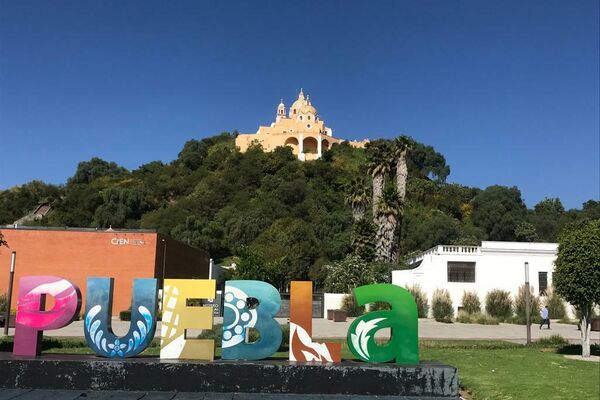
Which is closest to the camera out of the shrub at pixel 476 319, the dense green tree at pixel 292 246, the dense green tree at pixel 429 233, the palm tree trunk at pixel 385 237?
the shrub at pixel 476 319

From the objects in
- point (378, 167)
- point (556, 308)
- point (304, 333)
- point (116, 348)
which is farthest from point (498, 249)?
point (116, 348)

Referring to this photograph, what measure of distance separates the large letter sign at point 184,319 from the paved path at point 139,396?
78 cm

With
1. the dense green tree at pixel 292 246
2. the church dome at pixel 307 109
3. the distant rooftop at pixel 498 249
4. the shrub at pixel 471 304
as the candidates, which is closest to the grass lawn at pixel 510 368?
the shrub at pixel 471 304

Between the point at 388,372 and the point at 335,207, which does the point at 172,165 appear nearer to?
the point at 335,207

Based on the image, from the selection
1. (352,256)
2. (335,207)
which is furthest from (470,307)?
(335,207)

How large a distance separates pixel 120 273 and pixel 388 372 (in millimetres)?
33553

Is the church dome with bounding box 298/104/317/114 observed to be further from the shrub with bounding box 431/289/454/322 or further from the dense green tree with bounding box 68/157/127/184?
the shrub with bounding box 431/289/454/322

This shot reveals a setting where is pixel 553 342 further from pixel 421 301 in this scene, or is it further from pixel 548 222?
pixel 548 222

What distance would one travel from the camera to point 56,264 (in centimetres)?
3838

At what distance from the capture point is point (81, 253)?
126 ft

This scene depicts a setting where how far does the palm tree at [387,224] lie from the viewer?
4453 centimetres

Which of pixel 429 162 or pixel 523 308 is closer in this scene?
pixel 523 308

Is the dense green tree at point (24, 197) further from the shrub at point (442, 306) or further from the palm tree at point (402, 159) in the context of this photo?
the shrub at point (442, 306)

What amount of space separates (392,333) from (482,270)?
33614 millimetres
